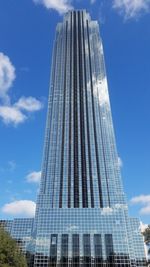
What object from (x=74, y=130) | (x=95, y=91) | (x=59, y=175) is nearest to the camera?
(x=59, y=175)

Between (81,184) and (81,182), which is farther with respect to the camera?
(81,182)

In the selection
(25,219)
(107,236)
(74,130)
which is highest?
(74,130)

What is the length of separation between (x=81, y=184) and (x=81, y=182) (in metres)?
1.26

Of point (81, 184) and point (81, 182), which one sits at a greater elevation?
point (81, 182)

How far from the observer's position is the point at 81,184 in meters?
139

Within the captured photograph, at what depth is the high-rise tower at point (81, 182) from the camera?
11131 centimetres

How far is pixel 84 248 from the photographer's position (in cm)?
11106

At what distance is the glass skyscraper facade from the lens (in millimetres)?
111250

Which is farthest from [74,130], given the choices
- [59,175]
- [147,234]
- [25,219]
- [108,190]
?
[147,234]

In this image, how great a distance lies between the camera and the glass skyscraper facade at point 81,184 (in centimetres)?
11125

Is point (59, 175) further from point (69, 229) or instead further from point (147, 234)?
point (147, 234)

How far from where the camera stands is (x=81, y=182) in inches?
5502

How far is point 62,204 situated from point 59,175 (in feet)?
58.3

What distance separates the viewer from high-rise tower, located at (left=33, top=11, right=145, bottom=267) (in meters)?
111
